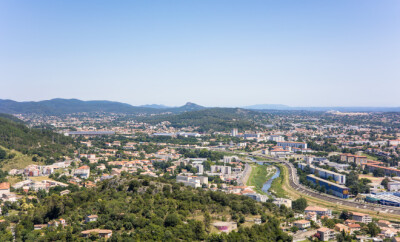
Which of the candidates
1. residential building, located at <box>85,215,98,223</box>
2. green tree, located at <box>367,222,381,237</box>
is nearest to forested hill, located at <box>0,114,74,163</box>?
residential building, located at <box>85,215,98,223</box>

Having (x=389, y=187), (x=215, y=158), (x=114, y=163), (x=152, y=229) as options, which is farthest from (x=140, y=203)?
(x=215, y=158)

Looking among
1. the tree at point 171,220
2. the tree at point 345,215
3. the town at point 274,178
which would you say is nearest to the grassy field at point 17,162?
the town at point 274,178

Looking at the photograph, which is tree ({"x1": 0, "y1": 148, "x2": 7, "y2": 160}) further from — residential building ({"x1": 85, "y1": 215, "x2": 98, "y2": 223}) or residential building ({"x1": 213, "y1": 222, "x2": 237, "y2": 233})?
residential building ({"x1": 213, "y1": 222, "x2": 237, "y2": 233})

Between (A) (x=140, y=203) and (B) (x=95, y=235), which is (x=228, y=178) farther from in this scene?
(B) (x=95, y=235)

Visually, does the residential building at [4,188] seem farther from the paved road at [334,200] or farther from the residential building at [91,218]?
the paved road at [334,200]

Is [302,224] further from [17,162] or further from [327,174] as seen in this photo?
[17,162]

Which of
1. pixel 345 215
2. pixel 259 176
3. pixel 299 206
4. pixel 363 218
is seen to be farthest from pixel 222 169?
pixel 363 218

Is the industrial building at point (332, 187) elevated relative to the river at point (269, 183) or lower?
elevated
